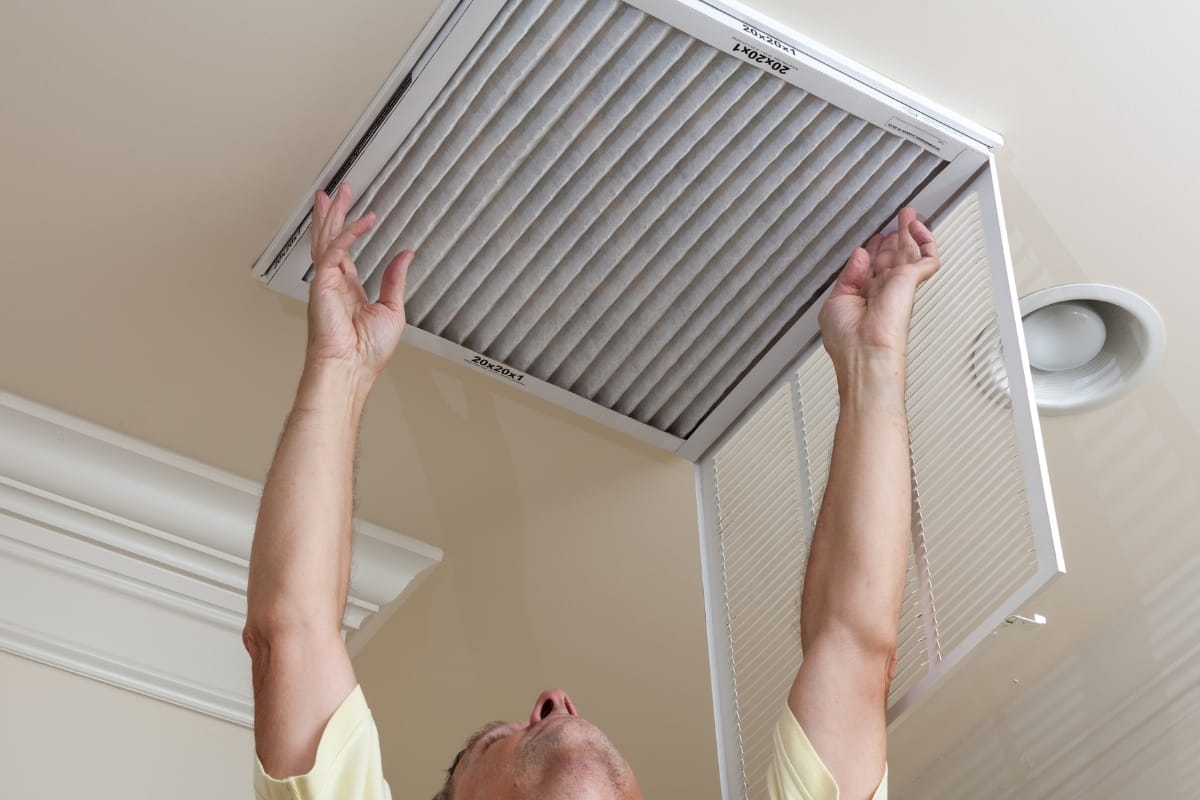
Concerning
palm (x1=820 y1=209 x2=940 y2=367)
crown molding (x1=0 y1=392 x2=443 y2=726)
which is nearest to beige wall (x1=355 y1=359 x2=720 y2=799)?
crown molding (x1=0 y1=392 x2=443 y2=726)

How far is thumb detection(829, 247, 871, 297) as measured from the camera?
150 centimetres

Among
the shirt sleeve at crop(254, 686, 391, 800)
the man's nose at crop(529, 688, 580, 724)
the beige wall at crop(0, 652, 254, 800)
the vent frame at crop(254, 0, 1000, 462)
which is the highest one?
the vent frame at crop(254, 0, 1000, 462)

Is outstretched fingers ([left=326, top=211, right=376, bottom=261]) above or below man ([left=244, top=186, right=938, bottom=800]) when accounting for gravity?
above

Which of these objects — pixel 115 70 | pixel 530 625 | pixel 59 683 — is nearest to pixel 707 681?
pixel 530 625

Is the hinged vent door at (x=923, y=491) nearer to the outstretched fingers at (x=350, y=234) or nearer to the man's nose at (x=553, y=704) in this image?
the man's nose at (x=553, y=704)

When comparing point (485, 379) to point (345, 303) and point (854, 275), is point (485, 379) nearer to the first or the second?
point (345, 303)

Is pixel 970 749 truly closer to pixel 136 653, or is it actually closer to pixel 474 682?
pixel 474 682

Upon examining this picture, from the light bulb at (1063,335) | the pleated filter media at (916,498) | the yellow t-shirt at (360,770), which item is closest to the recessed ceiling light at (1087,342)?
the light bulb at (1063,335)

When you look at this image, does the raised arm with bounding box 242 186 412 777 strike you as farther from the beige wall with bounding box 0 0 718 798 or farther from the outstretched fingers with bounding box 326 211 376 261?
the beige wall with bounding box 0 0 718 798

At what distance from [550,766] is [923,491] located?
516mm

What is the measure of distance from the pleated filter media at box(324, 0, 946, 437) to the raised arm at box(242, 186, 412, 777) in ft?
0.23

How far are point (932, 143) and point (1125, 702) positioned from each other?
0.92 m

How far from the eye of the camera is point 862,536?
136 centimetres

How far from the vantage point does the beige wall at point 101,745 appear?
175 cm
